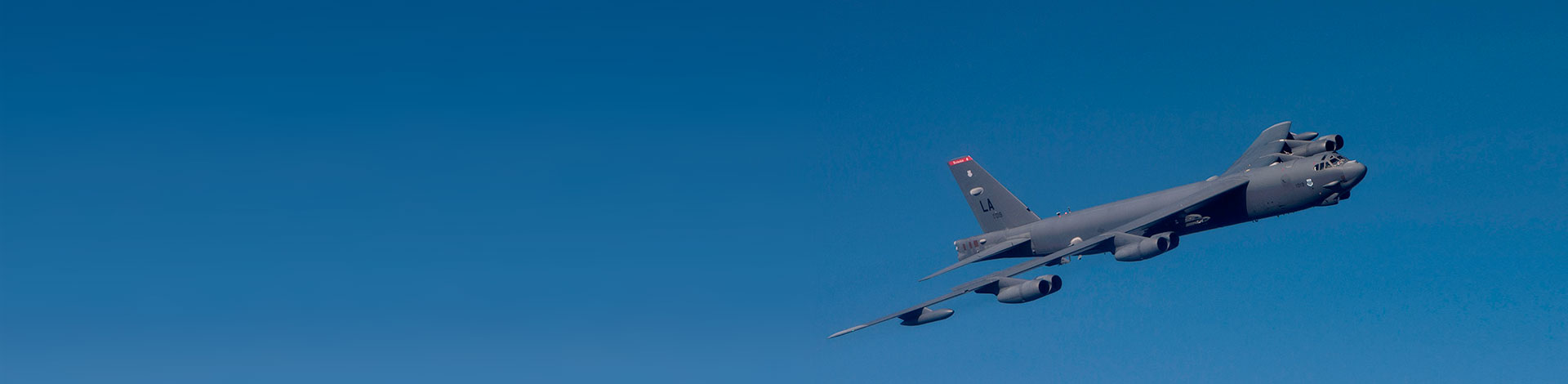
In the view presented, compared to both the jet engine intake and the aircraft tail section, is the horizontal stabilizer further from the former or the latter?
the jet engine intake

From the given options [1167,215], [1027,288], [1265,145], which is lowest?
[1027,288]

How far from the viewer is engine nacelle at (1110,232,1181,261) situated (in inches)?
2795

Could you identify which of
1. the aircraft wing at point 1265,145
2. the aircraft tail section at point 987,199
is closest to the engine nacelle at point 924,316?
the aircraft tail section at point 987,199

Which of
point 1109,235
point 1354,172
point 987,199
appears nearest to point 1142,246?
point 1109,235

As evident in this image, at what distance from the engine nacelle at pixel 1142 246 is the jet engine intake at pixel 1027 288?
3.91m

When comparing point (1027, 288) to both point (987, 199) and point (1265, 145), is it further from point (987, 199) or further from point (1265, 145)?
point (1265, 145)

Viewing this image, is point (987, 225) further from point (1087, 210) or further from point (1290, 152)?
point (1290, 152)

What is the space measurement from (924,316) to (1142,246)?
12.9 meters

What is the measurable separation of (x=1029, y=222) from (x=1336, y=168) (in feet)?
66.3

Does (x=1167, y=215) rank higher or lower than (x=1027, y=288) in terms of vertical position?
higher

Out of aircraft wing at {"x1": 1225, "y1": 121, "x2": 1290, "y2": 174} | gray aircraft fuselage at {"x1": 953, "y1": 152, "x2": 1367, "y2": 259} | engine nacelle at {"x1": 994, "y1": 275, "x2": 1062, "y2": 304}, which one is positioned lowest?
engine nacelle at {"x1": 994, "y1": 275, "x2": 1062, "y2": 304}

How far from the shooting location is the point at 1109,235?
7356 cm

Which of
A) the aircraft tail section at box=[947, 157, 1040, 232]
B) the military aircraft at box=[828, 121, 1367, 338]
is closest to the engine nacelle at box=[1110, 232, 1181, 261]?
the military aircraft at box=[828, 121, 1367, 338]

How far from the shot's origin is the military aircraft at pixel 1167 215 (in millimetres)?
71500
